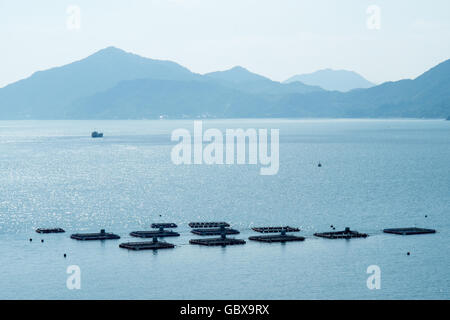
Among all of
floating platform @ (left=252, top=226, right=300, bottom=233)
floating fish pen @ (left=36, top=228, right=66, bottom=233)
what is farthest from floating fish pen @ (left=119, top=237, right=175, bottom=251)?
floating platform @ (left=252, top=226, right=300, bottom=233)

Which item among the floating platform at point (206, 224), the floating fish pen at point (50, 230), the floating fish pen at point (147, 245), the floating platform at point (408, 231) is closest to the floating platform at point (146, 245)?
the floating fish pen at point (147, 245)

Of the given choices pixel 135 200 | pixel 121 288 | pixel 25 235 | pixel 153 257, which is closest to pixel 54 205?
pixel 135 200

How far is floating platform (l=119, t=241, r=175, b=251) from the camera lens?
85625 mm

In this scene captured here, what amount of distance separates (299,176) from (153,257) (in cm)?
9744

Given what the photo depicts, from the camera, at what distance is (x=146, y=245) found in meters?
86.4

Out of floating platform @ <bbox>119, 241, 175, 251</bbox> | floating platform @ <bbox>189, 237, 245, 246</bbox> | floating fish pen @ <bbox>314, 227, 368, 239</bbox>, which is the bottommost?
floating platform @ <bbox>119, 241, 175, 251</bbox>

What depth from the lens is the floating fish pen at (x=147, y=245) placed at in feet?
281

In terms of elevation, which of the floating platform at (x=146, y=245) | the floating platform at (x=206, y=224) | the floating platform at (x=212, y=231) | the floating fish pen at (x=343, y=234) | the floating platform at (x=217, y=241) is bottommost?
the floating platform at (x=146, y=245)

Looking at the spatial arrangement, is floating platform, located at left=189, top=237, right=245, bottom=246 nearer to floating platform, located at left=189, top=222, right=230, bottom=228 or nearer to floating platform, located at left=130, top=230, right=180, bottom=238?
floating platform, located at left=130, top=230, right=180, bottom=238

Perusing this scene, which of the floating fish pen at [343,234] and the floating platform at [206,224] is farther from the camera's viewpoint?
Result: the floating platform at [206,224]

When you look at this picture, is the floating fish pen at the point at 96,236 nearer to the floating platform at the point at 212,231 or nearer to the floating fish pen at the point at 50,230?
the floating fish pen at the point at 50,230

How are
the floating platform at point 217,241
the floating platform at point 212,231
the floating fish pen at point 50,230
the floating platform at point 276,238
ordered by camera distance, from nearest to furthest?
the floating platform at point 217,241 < the floating platform at point 276,238 < the floating platform at point 212,231 < the floating fish pen at point 50,230

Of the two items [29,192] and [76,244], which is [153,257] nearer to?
[76,244]
